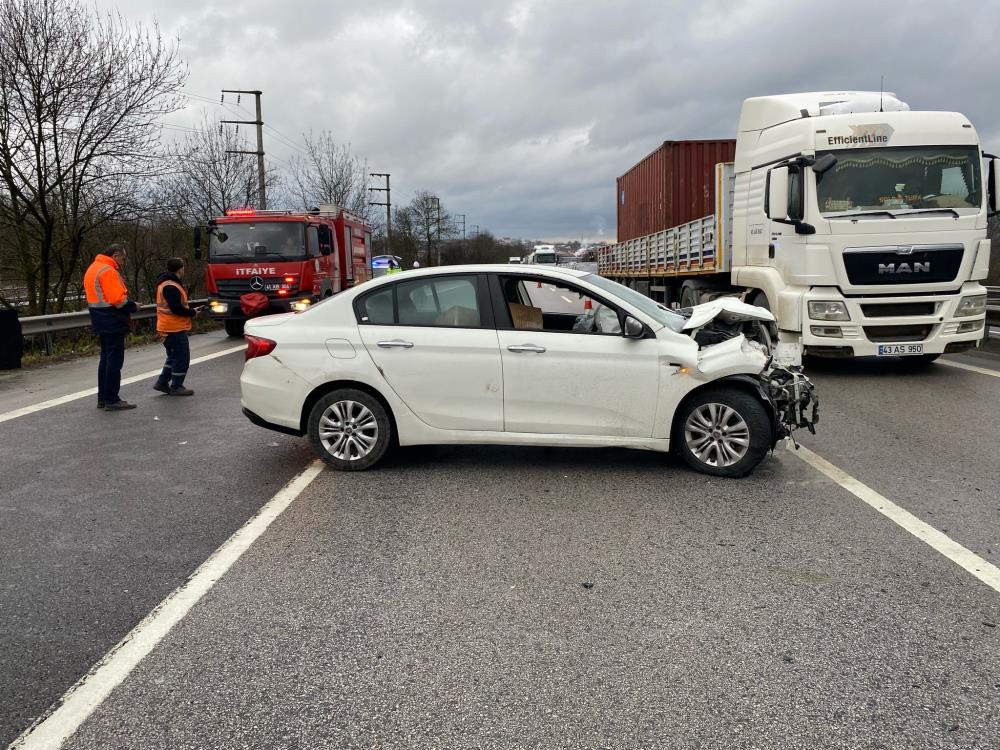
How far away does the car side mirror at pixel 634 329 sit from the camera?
5547mm

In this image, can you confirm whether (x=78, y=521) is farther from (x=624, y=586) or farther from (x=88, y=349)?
(x=88, y=349)

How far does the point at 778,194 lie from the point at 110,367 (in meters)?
8.01

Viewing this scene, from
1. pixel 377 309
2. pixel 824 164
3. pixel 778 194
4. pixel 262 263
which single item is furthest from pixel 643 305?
pixel 262 263

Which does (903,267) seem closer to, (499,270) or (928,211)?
(928,211)

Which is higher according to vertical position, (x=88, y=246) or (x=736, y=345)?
(x=88, y=246)

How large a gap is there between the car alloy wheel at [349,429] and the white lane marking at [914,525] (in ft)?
11.0

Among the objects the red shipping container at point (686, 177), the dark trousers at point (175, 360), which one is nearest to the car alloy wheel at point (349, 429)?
the dark trousers at point (175, 360)

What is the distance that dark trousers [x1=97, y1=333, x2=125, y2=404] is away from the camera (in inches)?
342

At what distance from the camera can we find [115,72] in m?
18.2

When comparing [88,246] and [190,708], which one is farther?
[88,246]

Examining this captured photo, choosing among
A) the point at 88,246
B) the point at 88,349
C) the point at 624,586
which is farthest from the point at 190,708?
the point at 88,246

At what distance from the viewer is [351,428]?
5.95 meters

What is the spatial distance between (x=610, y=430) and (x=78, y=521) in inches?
139

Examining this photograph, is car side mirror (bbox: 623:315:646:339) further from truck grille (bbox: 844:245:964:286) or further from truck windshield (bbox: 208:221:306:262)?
truck windshield (bbox: 208:221:306:262)
